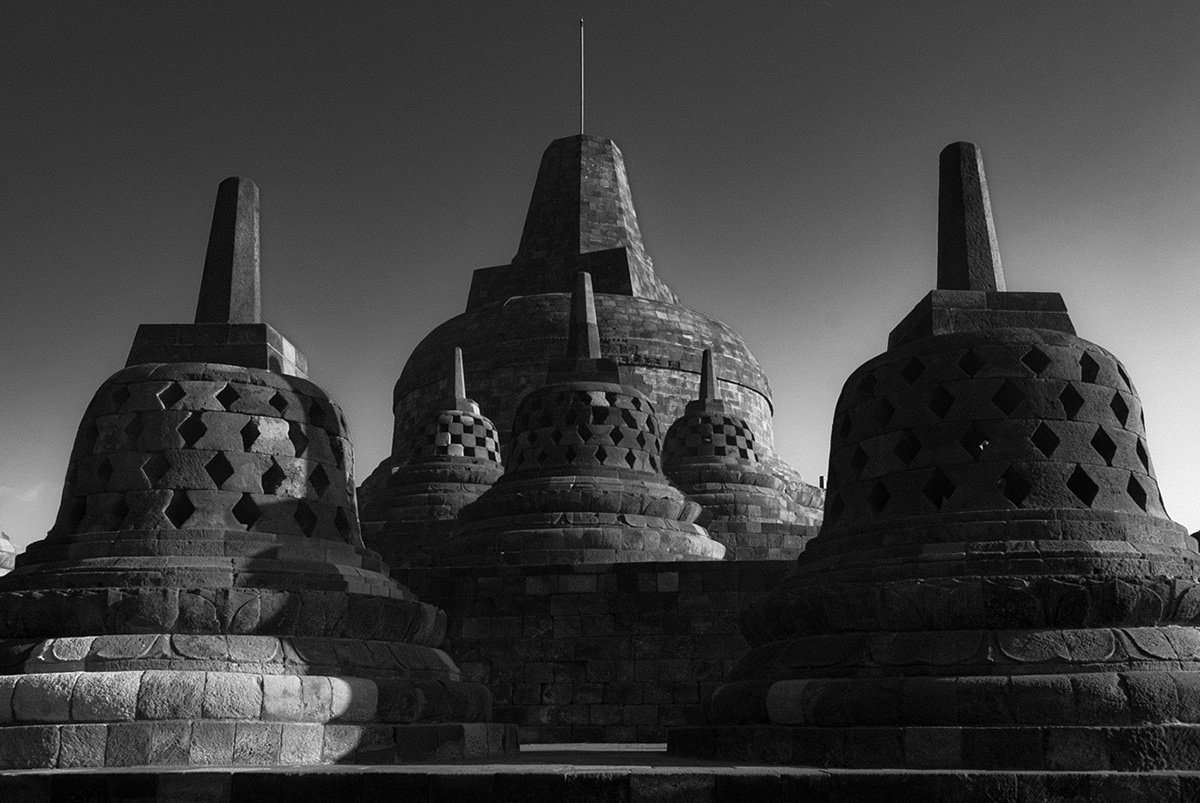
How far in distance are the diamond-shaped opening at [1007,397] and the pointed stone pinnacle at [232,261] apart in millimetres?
4605

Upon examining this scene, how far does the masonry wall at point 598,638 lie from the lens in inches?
394

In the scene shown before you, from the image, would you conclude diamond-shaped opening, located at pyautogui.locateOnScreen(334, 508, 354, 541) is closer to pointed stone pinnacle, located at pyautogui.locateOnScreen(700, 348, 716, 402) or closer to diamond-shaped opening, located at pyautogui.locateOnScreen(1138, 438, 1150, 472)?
diamond-shaped opening, located at pyautogui.locateOnScreen(1138, 438, 1150, 472)

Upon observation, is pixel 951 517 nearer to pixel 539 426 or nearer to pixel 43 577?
pixel 43 577

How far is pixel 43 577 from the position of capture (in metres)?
6.30

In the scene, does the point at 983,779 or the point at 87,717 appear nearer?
the point at 983,779

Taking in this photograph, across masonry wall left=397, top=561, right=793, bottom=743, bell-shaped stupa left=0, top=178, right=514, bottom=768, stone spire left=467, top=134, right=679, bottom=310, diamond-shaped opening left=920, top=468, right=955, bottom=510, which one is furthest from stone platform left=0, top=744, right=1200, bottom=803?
stone spire left=467, top=134, right=679, bottom=310

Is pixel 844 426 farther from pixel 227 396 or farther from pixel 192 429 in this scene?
pixel 192 429

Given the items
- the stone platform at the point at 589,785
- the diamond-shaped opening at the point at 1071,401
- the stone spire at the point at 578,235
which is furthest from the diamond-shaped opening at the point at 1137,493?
the stone spire at the point at 578,235

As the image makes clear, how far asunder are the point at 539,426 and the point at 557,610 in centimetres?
428

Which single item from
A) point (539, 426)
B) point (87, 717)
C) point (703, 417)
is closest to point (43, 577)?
point (87, 717)

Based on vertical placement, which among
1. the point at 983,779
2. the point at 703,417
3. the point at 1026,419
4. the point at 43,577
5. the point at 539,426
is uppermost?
the point at 703,417

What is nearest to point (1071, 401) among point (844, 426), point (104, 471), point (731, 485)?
point (844, 426)

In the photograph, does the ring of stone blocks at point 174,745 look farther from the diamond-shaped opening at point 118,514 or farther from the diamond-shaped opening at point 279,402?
the diamond-shaped opening at point 279,402

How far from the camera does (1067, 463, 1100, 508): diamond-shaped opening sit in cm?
623
